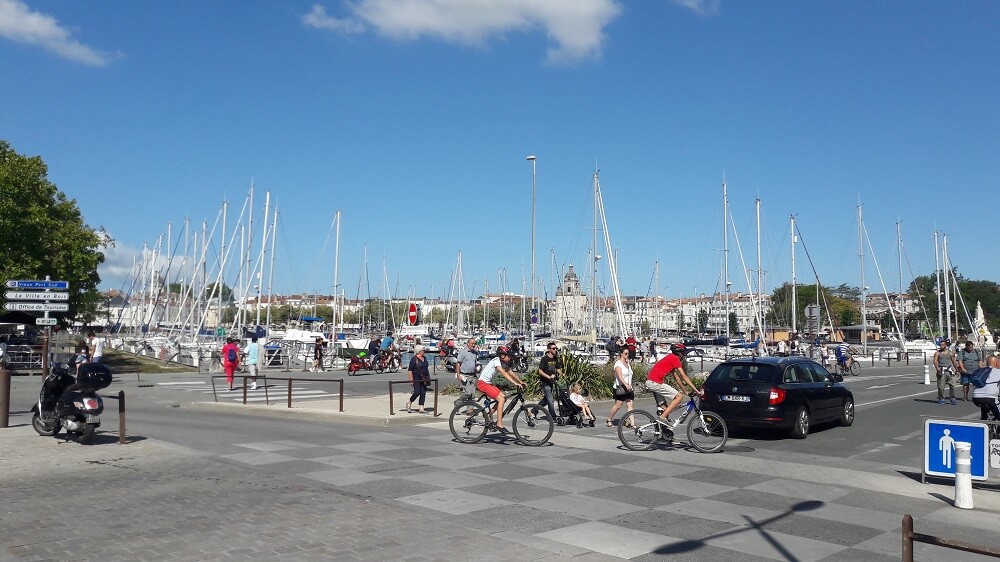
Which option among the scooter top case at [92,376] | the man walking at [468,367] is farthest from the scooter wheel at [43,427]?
the man walking at [468,367]

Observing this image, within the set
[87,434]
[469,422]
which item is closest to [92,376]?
[87,434]

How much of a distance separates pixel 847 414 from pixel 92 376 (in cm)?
1504

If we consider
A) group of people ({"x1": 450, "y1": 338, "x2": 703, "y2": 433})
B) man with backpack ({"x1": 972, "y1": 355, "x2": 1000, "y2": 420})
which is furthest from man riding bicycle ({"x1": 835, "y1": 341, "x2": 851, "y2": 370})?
group of people ({"x1": 450, "y1": 338, "x2": 703, "y2": 433})

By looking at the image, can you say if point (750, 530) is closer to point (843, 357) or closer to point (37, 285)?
point (37, 285)

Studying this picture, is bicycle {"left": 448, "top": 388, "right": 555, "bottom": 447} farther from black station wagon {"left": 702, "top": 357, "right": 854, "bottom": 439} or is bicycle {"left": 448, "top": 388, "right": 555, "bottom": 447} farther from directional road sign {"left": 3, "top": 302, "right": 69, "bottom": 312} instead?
directional road sign {"left": 3, "top": 302, "right": 69, "bottom": 312}

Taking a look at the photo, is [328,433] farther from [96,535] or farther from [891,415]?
[891,415]

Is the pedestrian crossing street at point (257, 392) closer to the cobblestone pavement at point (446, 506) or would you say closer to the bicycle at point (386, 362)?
the bicycle at point (386, 362)

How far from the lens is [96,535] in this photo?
297 inches

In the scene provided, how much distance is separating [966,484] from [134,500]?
31.7ft

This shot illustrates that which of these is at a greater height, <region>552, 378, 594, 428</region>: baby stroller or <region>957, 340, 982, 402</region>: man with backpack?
<region>957, 340, 982, 402</region>: man with backpack

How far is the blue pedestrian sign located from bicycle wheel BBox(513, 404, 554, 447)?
19.7 ft

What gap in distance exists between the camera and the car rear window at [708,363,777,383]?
15445 mm

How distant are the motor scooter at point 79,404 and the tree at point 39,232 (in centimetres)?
2426

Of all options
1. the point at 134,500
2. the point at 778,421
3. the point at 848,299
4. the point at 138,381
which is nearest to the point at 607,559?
the point at 134,500
